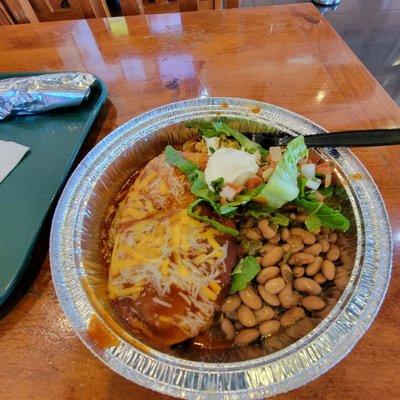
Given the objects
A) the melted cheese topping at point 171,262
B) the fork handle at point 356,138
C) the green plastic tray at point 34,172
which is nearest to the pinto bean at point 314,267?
the melted cheese topping at point 171,262

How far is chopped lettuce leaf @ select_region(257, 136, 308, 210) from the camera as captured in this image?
0.77 metres

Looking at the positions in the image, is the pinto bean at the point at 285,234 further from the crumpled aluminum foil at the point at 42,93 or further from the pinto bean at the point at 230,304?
the crumpled aluminum foil at the point at 42,93

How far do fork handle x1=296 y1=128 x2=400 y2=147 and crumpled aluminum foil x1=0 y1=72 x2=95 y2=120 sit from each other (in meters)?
0.86

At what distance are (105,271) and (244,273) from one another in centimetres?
39

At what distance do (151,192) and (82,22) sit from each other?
1294 mm

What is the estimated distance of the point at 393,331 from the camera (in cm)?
70

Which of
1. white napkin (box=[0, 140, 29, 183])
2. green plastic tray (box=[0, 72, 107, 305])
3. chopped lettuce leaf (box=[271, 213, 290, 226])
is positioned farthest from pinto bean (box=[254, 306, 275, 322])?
white napkin (box=[0, 140, 29, 183])

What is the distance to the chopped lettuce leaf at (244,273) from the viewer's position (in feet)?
2.56

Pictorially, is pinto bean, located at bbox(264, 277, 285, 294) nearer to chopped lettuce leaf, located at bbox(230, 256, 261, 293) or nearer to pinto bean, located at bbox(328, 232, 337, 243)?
chopped lettuce leaf, located at bbox(230, 256, 261, 293)

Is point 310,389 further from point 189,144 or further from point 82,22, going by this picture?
point 82,22

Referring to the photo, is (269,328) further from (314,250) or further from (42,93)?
(42,93)

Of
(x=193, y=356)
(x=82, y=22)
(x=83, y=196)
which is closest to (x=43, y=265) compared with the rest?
(x=83, y=196)

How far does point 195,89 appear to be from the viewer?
128 cm

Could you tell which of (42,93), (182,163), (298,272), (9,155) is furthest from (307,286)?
(42,93)
